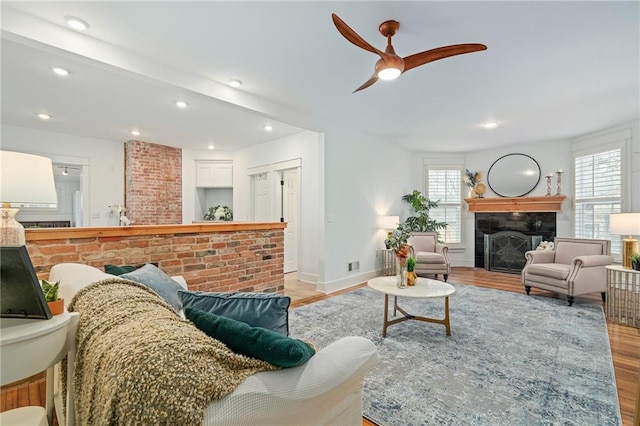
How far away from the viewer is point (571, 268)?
3.79 metres

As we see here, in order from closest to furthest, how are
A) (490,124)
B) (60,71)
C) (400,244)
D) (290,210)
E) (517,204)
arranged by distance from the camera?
(60,71)
(400,244)
(490,124)
(290,210)
(517,204)

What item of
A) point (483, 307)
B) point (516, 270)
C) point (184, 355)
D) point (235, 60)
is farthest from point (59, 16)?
point (516, 270)

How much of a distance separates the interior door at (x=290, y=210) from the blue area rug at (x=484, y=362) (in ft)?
6.32

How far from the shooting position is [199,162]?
651cm

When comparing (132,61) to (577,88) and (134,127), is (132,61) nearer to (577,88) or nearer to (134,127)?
(134,127)

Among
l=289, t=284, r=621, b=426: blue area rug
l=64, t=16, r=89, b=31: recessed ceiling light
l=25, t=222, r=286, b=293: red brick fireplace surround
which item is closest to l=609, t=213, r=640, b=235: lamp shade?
l=289, t=284, r=621, b=426: blue area rug

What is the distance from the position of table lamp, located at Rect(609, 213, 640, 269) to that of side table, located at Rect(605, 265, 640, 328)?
190mm

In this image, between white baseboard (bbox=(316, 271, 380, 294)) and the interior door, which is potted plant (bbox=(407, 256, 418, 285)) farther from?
the interior door

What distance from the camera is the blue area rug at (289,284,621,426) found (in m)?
1.75

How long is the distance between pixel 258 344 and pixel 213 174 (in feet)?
20.3

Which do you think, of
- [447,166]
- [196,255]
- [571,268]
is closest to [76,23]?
[196,255]

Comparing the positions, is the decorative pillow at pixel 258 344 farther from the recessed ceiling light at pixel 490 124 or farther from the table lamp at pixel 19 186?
the recessed ceiling light at pixel 490 124

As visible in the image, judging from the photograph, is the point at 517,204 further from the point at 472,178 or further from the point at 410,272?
the point at 410,272

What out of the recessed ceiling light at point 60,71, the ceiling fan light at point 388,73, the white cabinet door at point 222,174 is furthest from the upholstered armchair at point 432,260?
the recessed ceiling light at point 60,71
